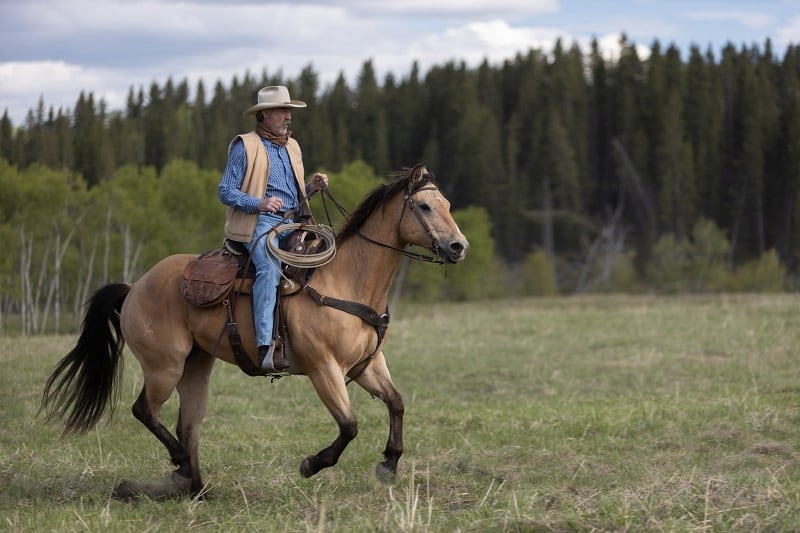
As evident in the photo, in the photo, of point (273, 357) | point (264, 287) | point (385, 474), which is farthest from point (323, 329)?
point (385, 474)

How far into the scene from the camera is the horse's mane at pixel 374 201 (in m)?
7.84

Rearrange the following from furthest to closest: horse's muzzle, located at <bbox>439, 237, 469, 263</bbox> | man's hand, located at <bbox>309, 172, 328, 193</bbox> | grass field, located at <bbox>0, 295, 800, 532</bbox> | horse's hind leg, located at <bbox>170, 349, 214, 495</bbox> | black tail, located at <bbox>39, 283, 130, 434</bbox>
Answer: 1. black tail, located at <bbox>39, 283, 130, 434</bbox>
2. man's hand, located at <bbox>309, 172, 328, 193</bbox>
3. horse's hind leg, located at <bbox>170, 349, 214, 495</bbox>
4. horse's muzzle, located at <bbox>439, 237, 469, 263</bbox>
5. grass field, located at <bbox>0, 295, 800, 532</bbox>

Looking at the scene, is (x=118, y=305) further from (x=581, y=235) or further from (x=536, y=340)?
(x=581, y=235)

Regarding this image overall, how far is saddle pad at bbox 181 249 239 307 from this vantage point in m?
7.86

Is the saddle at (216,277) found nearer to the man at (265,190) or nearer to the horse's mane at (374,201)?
the man at (265,190)

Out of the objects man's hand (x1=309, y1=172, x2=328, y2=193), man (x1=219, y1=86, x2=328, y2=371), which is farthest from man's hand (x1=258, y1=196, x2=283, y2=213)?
man's hand (x1=309, y1=172, x2=328, y2=193)

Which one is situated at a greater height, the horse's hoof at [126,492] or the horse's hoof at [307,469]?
the horse's hoof at [307,469]

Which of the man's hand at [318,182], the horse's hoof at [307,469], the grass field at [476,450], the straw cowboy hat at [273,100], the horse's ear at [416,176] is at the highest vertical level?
the straw cowboy hat at [273,100]

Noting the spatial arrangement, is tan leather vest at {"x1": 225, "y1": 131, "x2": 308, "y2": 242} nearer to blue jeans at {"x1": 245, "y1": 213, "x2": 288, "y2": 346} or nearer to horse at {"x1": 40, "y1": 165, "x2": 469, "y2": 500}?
blue jeans at {"x1": 245, "y1": 213, "x2": 288, "y2": 346}

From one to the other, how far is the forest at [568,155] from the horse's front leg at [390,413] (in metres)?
47.6

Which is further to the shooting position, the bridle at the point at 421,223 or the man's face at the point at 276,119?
the man's face at the point at 276,119

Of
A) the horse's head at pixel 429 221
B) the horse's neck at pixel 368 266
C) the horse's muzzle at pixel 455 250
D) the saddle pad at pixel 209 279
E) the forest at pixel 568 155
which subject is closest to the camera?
the horse's muzzle at pixel 455 250

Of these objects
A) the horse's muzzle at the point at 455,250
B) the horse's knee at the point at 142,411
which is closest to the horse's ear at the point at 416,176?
the horse's muzzle at the point at 455,250

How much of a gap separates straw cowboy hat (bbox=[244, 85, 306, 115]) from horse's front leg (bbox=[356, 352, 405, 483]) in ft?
7.08
